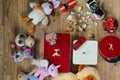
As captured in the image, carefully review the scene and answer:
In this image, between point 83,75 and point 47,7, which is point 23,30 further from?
point 83,75

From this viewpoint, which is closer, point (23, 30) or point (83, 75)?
point (83, 75)

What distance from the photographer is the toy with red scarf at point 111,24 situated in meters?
1.63

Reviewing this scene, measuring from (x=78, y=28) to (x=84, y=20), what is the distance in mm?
57

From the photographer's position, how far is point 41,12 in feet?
5.44

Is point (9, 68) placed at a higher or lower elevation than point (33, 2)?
lower

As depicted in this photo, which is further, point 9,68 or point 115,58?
point 9,68

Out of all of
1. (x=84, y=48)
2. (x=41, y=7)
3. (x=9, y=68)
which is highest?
(x=41, y=7)

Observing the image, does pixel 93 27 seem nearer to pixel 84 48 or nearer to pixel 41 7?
pixel 84 48

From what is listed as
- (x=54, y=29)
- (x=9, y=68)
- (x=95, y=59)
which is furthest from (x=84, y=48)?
(x=9, y=68)

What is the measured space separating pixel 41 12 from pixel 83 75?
0.42 metres

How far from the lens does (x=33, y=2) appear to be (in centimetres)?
170

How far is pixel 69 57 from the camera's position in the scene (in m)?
1.69

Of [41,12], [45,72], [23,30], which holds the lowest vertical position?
[45,72]

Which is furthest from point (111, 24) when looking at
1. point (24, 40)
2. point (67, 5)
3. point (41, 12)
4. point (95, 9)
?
point (24, 40)
